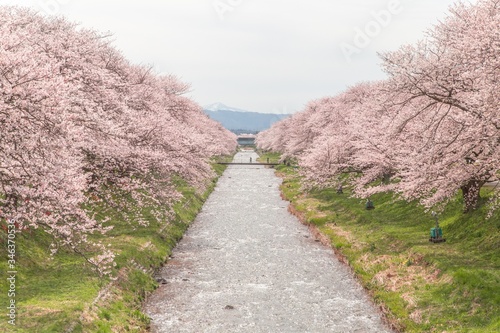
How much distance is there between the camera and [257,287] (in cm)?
2586

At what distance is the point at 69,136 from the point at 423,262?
20773 mm

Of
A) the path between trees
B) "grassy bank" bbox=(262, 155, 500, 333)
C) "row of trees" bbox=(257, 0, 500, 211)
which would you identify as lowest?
the path between trees

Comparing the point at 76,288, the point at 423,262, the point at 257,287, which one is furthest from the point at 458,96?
the point at 76,288

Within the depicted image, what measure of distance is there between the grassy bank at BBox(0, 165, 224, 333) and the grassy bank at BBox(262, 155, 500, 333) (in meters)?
12.9

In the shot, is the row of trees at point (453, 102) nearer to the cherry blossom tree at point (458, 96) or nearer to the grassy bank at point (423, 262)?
the cherry blossom tree at point (458, 96)

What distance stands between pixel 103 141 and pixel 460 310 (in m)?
18.6

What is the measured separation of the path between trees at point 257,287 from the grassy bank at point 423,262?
4.84 ft

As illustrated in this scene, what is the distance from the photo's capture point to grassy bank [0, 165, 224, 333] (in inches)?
696

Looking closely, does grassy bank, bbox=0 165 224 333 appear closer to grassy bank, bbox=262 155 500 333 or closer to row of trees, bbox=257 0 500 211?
grassy bank, bbox=262 155 500 333

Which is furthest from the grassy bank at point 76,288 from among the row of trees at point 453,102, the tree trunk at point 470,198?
the tree trunk at point 470,198

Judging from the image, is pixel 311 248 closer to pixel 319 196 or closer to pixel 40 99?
pixel 319 196

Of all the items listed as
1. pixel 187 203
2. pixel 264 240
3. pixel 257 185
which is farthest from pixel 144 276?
pixel 257 185

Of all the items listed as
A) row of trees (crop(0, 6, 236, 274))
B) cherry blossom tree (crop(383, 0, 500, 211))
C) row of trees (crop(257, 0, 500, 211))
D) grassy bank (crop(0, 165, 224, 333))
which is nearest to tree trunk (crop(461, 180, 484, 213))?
row of trees (crop(257, 0, 500, 211))

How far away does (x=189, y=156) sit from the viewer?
33938mm
